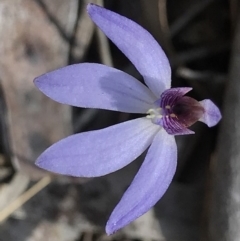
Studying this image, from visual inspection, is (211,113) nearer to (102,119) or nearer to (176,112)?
(176,112)

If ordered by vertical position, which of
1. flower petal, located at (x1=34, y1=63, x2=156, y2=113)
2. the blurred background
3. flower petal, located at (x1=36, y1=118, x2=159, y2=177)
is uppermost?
flower petal, located at (x1=34, y1=63, x2=156, y2=113)

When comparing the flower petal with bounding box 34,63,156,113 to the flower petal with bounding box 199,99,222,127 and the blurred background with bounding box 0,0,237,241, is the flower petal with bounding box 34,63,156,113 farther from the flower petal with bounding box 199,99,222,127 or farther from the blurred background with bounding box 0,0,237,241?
the blurred background with bounding box 0,0,237,241

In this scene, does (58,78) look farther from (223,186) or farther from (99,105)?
(223,186)

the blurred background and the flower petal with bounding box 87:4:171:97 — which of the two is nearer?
the flower petal with bounding box 87:4:171:97

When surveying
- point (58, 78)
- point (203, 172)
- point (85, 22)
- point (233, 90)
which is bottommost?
point (203, 172)

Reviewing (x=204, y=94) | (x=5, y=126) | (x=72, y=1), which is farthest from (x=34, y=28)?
(x=204, y=94)

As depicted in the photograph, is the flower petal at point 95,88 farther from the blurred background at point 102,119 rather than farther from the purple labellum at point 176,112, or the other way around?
the blurred background at point 102,119

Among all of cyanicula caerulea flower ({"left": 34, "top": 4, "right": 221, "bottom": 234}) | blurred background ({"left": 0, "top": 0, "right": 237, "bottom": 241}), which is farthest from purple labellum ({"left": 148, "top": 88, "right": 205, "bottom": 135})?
blurred background ({"left": 0, "top": 0, "right": 237, "bottom": 241})
